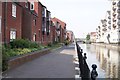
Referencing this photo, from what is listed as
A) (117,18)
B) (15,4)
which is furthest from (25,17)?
(117,18)

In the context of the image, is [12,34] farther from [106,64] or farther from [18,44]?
[106,64]

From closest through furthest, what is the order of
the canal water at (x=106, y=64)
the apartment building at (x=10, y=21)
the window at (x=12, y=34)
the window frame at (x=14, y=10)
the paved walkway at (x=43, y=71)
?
the paved walkway at (x=43, y=71)
the canal water at (x=106, y=64)
the apartment building at (x=10, y=21)
the window at (x=12, y=34)
the window frame at (x=14, y=10)

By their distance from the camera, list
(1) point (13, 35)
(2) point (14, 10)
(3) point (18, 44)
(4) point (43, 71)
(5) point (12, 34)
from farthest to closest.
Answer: (2) point (14, 10), (1) point (13, 35), (5) point (12, 34), (3) point (18, 44), (4) point (43, 71)

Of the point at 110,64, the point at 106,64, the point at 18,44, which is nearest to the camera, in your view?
the point at 106,64

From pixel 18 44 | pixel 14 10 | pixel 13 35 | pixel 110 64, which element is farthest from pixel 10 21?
pixel 110 64

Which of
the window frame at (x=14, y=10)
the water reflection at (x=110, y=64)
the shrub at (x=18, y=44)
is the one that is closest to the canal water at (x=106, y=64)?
the water reflection at (x=110, y=64)

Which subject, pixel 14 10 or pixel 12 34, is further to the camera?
pixel 14 10

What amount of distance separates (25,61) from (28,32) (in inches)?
868

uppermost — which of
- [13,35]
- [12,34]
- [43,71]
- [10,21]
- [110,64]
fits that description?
[10,21]

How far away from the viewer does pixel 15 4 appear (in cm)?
3222

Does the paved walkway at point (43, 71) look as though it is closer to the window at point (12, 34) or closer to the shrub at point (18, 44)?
the shrub at point (18, 44)

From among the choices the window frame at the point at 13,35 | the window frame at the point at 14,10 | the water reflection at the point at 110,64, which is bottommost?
the water reflection at the point at 110,64

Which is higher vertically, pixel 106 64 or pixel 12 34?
pixel 12 34

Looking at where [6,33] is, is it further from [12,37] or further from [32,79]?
[32,79]
